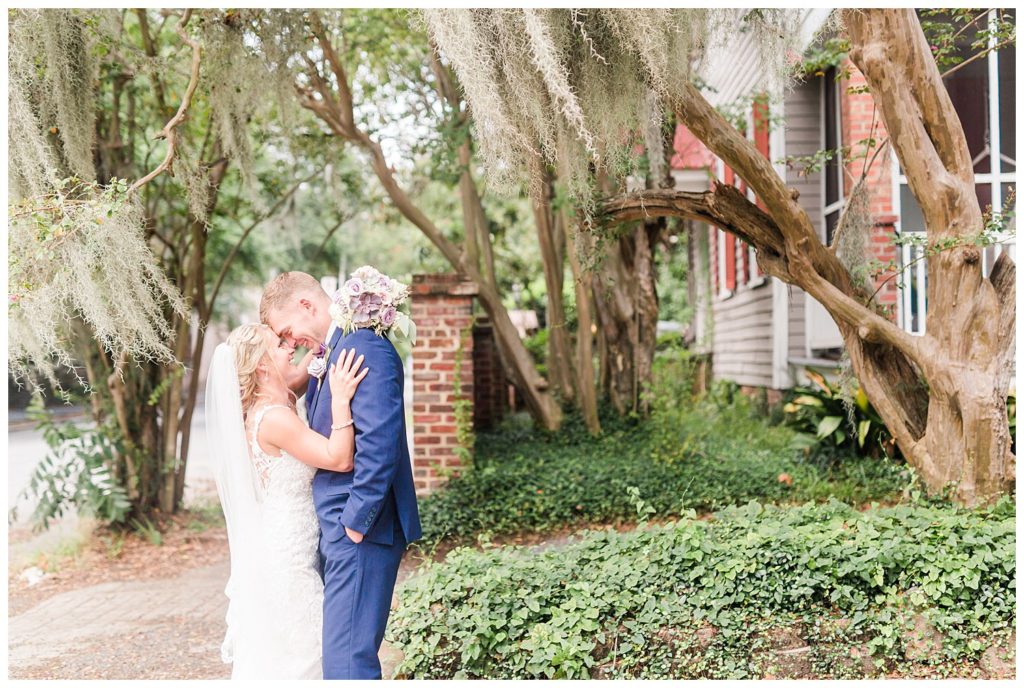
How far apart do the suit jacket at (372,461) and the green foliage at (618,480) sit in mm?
2686

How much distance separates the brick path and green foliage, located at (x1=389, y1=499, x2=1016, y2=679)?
1.42 ft

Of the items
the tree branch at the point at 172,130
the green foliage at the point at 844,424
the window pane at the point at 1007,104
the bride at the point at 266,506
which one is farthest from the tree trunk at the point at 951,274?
the window pane at the point at 1007,104

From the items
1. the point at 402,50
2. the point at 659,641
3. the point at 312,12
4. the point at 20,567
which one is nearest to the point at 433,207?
the point at 402,50

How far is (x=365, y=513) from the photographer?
9.36 ft

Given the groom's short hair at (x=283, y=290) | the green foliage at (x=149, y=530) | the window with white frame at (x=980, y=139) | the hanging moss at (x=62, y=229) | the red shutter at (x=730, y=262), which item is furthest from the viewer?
the red shutter at (x=730, y=262)

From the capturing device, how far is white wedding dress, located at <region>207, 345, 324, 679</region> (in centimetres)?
304

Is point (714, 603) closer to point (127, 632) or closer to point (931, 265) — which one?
point (931, 265)

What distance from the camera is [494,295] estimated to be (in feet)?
26.3

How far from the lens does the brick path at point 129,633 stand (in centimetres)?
415

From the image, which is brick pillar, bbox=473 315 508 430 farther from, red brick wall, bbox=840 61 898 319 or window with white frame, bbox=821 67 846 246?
red brick wall, bbox=840 61 898 319

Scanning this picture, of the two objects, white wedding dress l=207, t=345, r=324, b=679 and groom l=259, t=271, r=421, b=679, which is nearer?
groom l=259, t=271, r=421, b=679

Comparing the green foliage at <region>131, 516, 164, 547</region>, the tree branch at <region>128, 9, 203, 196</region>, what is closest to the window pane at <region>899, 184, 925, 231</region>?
the tree branch at <region>128, 9, 203, 196</region>

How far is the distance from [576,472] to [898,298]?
3.42 m

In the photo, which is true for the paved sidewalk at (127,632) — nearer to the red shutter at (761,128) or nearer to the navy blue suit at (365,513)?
the navy blue suit at (365,513)
